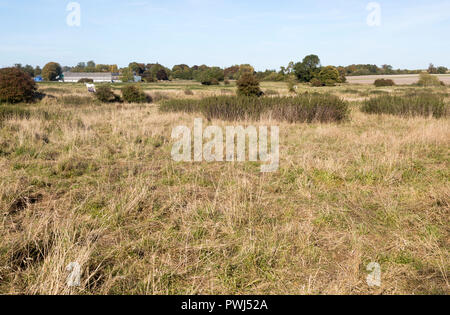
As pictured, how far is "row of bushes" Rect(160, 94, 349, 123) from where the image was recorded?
39.9 feet

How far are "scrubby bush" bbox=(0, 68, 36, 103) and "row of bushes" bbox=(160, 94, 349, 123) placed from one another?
13.3 metres

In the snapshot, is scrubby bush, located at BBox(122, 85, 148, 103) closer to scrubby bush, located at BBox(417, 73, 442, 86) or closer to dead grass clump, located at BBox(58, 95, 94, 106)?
dead grass clump, located at BBox(58, 95, 94, 106)

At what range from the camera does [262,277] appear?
2594mm

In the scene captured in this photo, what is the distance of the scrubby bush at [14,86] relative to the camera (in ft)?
62.1

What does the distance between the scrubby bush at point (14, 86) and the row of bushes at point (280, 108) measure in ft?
43.6

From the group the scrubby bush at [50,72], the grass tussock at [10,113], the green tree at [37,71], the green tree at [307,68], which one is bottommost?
the grass tussock at [10,113]

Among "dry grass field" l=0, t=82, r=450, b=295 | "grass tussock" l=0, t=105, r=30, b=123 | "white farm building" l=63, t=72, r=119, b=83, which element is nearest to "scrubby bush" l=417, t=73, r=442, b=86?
"dry grass field" l=0, t=82, r=450, b=295

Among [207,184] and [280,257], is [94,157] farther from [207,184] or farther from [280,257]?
[280,257]

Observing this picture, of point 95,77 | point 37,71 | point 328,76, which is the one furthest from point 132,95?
point 37,71

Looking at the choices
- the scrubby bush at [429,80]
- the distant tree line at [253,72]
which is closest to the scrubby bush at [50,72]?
the distant tree line at [253,72]

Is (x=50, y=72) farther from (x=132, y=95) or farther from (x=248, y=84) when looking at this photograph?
(x=248, y=84)

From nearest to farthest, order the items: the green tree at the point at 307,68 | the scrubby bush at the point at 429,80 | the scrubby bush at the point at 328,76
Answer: the scrubby bush at the point at 429,80, the scrubby bush at the point at 328,76, the green tree at the point at 307,68

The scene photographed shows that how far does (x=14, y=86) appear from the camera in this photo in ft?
62.5

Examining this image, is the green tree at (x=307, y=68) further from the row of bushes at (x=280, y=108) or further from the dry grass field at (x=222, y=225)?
the dry grass field at (x=222, y=225)
